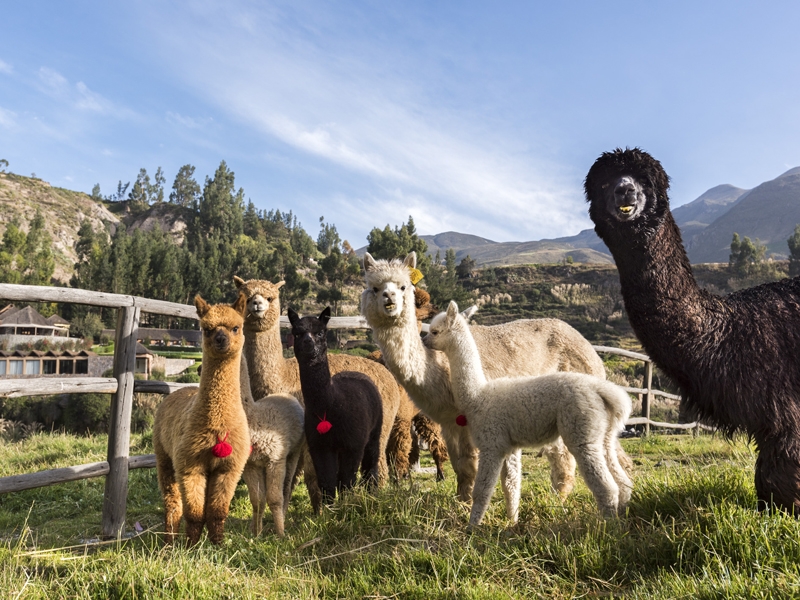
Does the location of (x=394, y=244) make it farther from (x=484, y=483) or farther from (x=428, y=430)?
(x=484, y=483)

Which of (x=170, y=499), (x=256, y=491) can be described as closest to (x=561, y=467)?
(x=256, y=491)

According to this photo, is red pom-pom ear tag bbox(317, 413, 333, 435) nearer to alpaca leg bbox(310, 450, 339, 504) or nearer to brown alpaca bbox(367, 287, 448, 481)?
alpaca leg bbox(310, 450, 339, 504)

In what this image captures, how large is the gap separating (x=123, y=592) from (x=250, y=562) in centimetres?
87

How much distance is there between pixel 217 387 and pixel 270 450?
80cm

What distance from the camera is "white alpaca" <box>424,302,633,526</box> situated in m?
3.29

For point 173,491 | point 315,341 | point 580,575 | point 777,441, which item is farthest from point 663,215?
point 173,491

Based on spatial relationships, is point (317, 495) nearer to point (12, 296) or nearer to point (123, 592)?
point (123, 592)

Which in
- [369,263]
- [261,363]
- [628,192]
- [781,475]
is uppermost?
[628,192]

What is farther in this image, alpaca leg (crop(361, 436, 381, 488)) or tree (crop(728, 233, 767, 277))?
tree (crop(728, 233, 767, 277))

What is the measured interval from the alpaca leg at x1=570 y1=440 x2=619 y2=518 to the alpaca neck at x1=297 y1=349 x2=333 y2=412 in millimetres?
1930

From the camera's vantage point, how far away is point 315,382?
4.24 metres

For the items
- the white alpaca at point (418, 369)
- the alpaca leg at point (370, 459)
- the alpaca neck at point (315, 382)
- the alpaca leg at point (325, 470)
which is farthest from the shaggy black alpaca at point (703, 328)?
the alpaca leg at point (370, 459)

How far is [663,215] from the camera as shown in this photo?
3.09 metres

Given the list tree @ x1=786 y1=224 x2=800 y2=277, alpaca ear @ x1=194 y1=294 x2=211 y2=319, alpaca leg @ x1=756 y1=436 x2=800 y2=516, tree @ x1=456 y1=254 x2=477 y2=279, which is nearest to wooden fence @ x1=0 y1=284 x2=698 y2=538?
alpaca ear @ x1=194 y1=294 x2=211 y2=319
